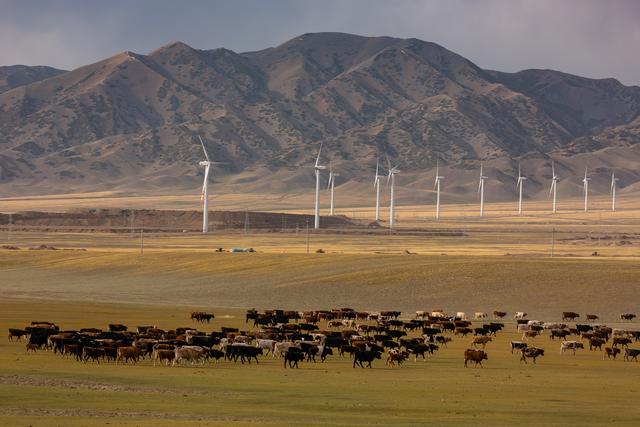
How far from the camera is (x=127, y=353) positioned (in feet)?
151

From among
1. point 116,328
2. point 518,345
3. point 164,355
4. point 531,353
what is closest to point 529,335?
point 518,345

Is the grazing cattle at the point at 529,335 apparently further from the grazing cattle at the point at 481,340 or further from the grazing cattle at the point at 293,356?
the grazing cattle at the point at 293,356

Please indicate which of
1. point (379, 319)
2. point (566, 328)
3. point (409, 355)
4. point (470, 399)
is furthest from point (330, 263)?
point (470, 399)

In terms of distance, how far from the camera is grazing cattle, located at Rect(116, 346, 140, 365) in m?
45.9

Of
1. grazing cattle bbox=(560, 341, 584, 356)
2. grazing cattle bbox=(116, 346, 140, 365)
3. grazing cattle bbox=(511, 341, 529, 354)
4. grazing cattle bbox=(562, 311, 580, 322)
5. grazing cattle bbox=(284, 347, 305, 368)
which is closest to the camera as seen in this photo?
grazing cattle bbox=(116, 346, 140, 365)

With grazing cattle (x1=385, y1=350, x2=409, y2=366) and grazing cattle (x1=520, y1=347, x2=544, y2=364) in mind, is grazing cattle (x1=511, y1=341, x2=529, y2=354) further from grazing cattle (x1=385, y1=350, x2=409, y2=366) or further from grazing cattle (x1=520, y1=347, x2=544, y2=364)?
grazing cattle (x1=385, y1=350, x2=409, y2=366)

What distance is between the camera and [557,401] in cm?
3672

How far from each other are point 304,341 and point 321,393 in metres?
13.9

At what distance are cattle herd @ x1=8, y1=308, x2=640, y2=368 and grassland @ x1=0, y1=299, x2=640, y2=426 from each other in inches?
30.4

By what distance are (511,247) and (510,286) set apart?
201 ft

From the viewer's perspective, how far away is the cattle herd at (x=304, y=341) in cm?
4659

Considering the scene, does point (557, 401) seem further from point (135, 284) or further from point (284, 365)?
point (135, 284)

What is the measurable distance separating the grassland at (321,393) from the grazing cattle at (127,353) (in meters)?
1.04

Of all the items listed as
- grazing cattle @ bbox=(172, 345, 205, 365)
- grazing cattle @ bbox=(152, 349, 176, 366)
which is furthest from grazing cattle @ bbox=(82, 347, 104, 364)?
grazing cattle @ bbox=(172, 345, 205, 365)
